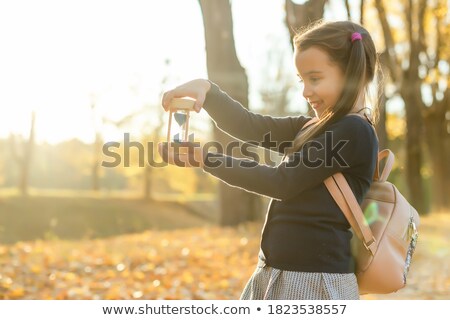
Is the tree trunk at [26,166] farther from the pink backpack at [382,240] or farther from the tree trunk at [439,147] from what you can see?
the pink backpack at [382,240]

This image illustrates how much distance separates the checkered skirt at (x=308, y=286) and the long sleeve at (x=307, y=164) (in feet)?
0.96

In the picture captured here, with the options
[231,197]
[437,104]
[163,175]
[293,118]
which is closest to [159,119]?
[163,175]

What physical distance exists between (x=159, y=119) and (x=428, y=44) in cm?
1216

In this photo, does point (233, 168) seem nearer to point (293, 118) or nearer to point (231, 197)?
point (293, 118)

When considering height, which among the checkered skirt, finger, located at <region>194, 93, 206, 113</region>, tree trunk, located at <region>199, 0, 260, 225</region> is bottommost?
the checkered skirt

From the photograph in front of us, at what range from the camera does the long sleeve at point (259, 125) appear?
260cm

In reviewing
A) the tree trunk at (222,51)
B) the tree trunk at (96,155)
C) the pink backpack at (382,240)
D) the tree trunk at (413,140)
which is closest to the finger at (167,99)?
the pink backpack at (382,240)

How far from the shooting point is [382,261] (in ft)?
7.39

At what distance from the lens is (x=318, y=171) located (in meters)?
2.10

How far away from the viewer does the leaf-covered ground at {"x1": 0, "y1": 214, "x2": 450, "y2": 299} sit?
548 cm

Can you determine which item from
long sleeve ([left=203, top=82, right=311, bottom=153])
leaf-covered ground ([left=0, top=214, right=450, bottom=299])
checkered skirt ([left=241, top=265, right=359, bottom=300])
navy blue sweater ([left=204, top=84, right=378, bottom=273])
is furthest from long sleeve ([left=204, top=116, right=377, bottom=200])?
leaf-covered ground ([left=0, top=214, right=450, bottom=299])

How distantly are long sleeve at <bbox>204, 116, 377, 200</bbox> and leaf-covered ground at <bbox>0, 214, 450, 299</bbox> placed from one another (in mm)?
3232

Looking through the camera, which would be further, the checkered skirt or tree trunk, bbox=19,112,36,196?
tree trunk, bbox=19,112,36,196

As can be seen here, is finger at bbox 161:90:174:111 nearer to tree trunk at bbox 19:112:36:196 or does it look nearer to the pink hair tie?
the pink hair tie
